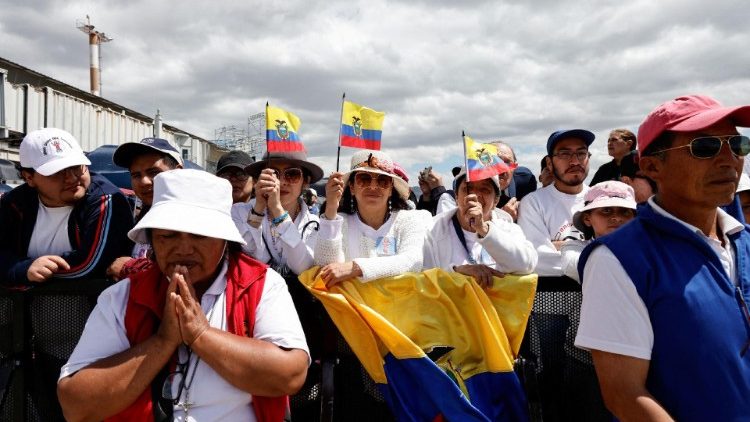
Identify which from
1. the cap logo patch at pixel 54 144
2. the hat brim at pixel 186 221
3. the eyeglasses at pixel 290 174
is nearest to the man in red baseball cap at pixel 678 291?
the hat brim at pixel 186 221

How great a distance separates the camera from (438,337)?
2641mm

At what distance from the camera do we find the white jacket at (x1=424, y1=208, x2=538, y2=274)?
107 inches

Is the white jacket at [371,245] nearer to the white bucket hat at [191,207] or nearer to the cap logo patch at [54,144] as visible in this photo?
the white bucket hat at [191,207]

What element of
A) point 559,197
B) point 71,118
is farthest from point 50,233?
point 71,118

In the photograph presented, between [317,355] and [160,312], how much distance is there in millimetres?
904

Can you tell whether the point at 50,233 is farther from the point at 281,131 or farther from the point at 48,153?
the point at 281,131

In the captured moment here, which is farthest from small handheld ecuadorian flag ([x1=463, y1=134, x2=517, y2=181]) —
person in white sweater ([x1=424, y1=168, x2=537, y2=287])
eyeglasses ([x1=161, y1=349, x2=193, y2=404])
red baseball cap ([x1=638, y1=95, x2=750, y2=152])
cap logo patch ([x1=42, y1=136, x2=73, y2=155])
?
cap logo patch ([x1=42, y1=136, x2=73, y2=155])

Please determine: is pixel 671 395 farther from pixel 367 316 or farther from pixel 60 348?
pixel 60 348

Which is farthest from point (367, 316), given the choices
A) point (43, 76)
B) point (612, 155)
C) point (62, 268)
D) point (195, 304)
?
point (43, 76)

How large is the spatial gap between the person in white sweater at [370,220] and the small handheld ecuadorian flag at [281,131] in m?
0.40

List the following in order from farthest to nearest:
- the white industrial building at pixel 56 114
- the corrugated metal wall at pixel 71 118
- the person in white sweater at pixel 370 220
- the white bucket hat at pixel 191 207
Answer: the corrugated metal wall at pixel 71 118
the white industrial building at pixel 56 114
the person in white sweater at pixel 370 220
the white bucket hat at pixel 191 207

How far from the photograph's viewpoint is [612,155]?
499 cm

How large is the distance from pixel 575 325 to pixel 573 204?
123 cm

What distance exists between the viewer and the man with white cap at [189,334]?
6.37 ft
